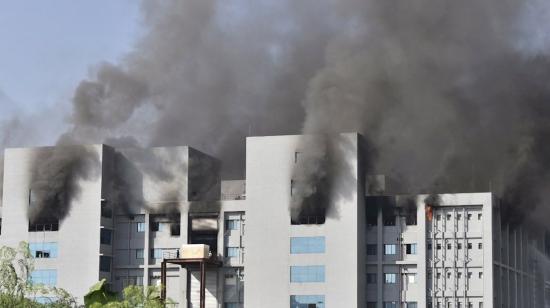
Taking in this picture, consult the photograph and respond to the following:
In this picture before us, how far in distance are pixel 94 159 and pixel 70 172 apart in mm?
2441

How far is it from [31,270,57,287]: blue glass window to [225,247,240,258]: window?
49.7ft

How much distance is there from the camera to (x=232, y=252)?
102250 millimetres

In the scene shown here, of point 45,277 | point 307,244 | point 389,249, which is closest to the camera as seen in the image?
point 307,244

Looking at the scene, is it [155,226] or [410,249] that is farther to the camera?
[155,226]

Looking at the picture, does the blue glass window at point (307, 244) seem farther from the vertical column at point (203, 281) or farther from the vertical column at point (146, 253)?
the vertical column at point (146, 253)

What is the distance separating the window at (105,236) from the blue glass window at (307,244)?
17525mm

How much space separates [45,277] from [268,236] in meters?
20.6

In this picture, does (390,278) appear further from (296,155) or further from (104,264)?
(104,264)

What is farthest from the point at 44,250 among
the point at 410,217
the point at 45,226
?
the point at 410,217

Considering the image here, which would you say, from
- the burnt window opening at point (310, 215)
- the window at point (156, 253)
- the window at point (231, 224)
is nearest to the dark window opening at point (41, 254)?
the window at point (156, 253)

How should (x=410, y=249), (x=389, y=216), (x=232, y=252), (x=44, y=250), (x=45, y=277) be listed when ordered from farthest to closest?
(x=44, y=250) < (x=45, y=277) < (x=232, y=252) < (x=389, y=216) < (x=410, y=249)

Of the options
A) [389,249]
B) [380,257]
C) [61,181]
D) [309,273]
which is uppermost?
[61,181]

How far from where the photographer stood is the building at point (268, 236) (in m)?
96.5

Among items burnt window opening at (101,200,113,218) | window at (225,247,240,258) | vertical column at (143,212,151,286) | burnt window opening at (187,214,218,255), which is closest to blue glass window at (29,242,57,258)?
burnt window opening at (101,200,113,218)
